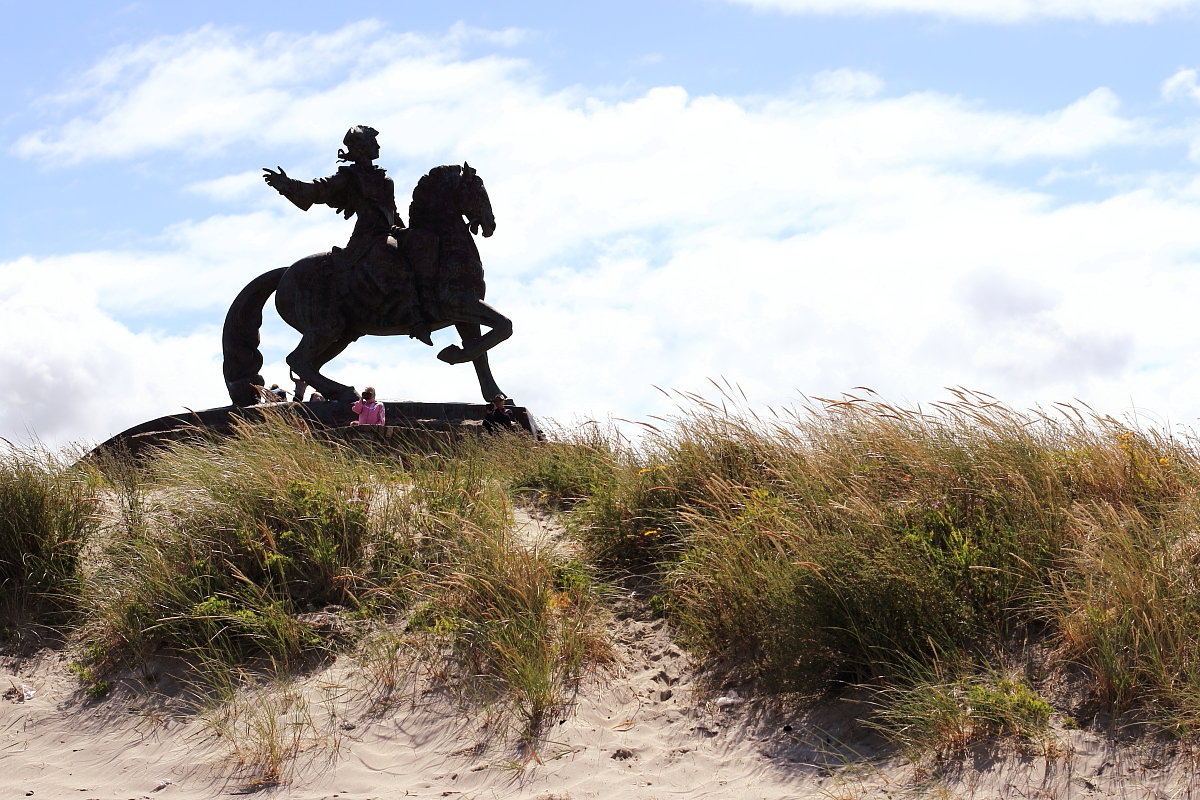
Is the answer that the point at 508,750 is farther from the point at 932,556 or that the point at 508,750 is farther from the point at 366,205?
the point at 366,205

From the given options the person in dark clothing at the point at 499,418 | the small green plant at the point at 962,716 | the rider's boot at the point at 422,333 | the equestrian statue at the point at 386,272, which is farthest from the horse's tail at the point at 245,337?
the small green plant at the point at 962,716

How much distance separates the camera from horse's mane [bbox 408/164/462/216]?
13.0 m

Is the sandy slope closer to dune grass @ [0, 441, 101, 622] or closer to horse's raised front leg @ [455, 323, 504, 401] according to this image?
dune grass @ [0, 441, 101, 622]

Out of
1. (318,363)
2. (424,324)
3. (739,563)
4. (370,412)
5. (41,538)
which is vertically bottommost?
(739,563)

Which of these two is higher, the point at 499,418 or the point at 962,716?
the point at 499,418

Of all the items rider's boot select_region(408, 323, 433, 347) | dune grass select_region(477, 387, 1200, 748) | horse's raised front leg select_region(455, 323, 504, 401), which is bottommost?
dune grass select_region(477, 387, 1200, 748)

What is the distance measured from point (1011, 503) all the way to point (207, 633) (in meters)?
4.60

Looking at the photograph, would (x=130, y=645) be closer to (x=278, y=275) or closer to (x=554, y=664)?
(x=554, y=664)

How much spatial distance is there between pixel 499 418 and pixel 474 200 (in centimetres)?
256

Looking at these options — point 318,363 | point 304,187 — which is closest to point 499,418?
point 318,363

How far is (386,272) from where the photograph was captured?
12984 millimetres

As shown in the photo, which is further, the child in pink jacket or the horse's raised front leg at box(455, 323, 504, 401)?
the horse's raised front leg at box(455, 323, 504, 401)

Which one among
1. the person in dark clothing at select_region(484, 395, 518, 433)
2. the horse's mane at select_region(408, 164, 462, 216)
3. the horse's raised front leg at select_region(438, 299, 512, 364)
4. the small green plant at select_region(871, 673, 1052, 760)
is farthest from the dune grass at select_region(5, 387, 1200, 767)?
the horse's mane at select_region(408, 164, 462, 216)

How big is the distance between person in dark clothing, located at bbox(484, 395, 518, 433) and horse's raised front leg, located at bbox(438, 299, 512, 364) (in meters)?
0.80
